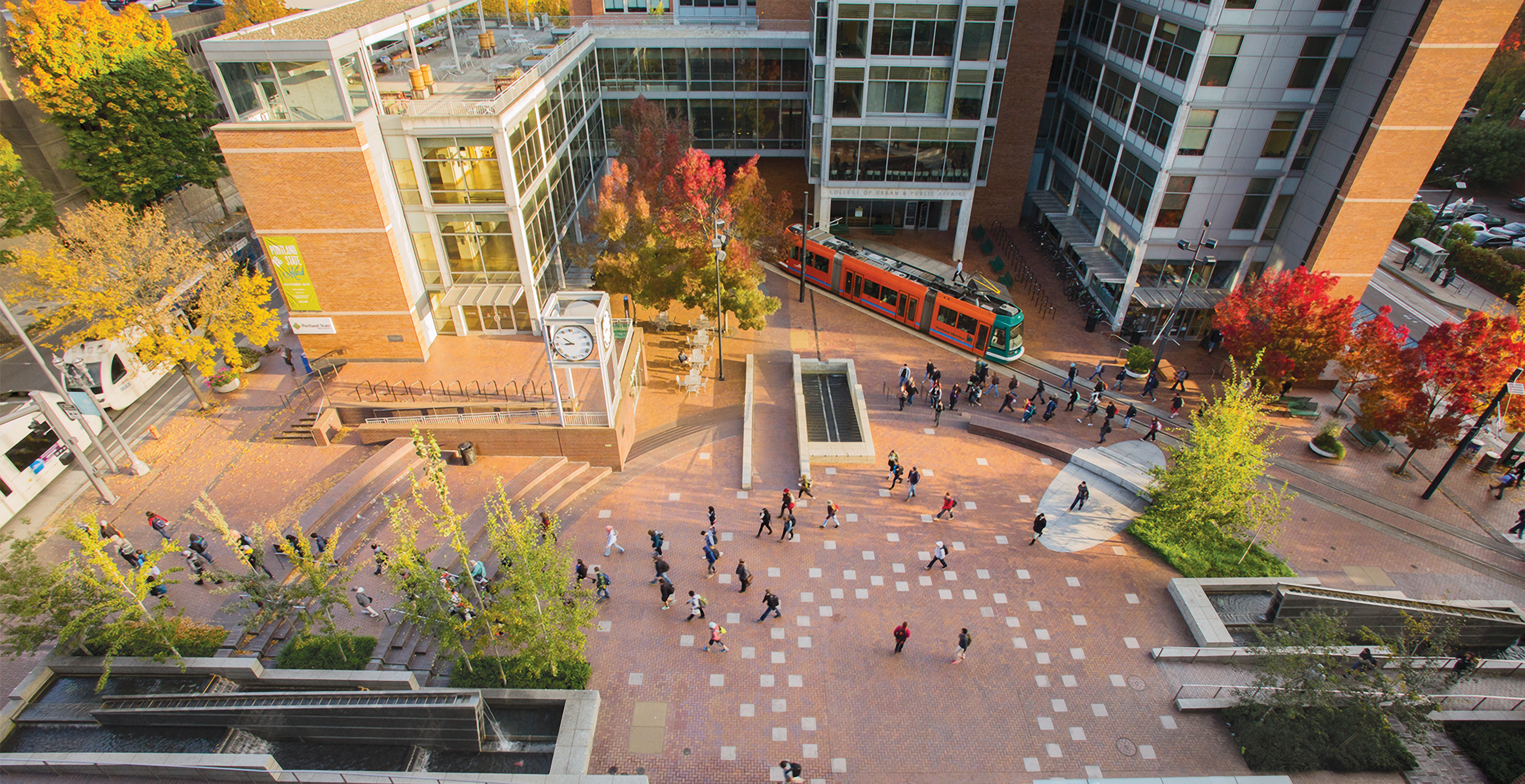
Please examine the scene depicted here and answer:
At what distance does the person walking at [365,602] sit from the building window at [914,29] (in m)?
29.3

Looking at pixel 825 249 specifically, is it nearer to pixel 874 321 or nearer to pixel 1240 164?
pixel 874 321

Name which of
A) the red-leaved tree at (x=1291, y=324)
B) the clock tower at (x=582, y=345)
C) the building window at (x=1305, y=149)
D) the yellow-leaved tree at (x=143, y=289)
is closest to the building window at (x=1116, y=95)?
the building window at (x=1305, y=149)

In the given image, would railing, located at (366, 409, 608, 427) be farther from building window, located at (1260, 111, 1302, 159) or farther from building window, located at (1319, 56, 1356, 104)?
building window, located at (1319, 56, 1356, 104)

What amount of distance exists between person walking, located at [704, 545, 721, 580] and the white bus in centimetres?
1799

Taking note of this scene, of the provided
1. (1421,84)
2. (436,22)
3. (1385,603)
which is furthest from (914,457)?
(436,22)

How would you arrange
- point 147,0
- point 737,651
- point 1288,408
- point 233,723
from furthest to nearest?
1. point 147,0
2. point 1288,408
3. point 737,651
4. point 233,723

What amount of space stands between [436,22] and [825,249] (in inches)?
1015

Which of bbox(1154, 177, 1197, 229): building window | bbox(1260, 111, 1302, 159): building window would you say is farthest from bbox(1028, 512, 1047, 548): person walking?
bbox(1260, 111, 1302, 159): building window

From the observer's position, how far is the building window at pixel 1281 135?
26.0m

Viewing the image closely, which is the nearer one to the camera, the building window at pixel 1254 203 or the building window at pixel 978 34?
the building window at pixel 1254 203

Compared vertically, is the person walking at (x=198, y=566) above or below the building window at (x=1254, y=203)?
below

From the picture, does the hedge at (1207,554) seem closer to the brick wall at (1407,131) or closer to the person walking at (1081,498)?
the person walking at (1081,498)

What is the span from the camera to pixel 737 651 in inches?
647

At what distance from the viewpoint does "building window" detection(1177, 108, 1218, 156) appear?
1033 inches
